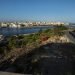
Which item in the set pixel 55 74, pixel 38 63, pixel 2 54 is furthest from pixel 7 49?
pixel 55 74

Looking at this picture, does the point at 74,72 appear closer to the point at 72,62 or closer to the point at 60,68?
the point at 60,68

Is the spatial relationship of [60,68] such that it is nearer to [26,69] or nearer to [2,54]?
[26,69]

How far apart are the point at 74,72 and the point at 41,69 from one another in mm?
1950

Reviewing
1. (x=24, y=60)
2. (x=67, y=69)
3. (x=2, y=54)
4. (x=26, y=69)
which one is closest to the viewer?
(x=67, y=69)

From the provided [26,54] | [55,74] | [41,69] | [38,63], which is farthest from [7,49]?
[55,74]

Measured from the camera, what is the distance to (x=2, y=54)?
2339 cm

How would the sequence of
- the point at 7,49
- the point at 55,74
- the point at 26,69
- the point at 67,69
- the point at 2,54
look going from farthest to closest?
1. the point at 7,49
2. the point at 2,54
3. the point at 26,69
4. the point at 67,69
5. the point at 55,74

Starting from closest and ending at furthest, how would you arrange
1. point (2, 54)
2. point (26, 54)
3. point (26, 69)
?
point (26, 69), point (26, 54), point (2, 54)

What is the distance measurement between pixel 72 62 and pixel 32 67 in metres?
2.52

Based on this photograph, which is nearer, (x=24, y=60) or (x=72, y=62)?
(x=72, y=62)

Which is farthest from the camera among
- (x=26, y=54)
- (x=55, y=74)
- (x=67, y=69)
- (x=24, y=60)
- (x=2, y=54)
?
(x=2, y=54)

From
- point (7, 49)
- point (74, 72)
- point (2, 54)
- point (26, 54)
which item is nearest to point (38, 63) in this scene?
point (74, 72)

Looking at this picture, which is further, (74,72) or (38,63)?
(38,63)

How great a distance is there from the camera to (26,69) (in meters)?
14.6
